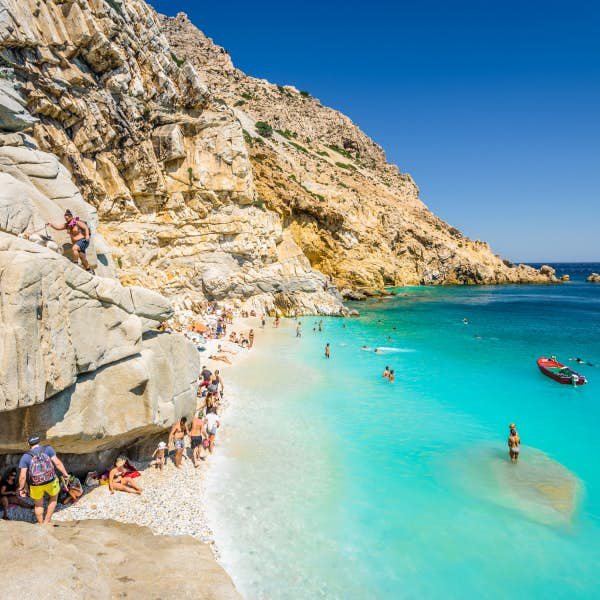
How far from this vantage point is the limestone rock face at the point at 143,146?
2358cm

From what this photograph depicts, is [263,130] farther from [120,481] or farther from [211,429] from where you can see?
[120,481]

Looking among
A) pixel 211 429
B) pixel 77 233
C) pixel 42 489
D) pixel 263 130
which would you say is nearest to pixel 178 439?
pixel 211 429

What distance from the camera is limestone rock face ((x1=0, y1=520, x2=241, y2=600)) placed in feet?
15.3

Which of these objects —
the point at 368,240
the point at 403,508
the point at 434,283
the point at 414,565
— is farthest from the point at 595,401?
the point at 434,283

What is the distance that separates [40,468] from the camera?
22.7 ft

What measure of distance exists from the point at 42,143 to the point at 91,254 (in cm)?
1830

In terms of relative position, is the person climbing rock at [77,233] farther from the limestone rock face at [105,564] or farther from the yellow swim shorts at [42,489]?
the limestone rock face at [105,564]

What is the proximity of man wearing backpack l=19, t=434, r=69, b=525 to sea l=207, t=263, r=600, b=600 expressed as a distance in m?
3.41

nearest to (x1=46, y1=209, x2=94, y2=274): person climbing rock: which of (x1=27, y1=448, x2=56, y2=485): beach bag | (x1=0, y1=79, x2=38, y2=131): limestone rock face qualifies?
(x1=0, y1=79, x2=38, y2=131): limestone rock face

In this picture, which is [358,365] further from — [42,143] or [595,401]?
[42,143]

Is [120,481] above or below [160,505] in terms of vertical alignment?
above

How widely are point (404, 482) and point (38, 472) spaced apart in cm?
906

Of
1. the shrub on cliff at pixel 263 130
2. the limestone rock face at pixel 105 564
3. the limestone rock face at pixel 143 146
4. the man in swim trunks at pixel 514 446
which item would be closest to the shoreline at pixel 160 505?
the limestone rock face at pixel 105 564

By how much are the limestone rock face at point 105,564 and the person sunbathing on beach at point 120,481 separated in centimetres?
139
